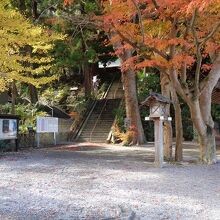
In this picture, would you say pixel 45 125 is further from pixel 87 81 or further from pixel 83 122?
pixel 87 81

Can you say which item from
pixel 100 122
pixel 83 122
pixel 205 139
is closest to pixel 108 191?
pixel 205 139

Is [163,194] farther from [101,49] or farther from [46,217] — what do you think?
[101,49]

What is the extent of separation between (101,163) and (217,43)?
17.9 feet

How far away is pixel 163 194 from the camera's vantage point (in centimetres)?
811

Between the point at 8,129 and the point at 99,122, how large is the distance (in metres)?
10.4

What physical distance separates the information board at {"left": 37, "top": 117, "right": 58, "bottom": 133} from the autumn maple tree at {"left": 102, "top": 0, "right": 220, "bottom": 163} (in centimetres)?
944

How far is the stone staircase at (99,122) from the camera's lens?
2542cm

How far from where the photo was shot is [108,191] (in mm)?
8391

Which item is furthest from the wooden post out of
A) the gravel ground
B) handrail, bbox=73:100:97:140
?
handrail, bbox=73:100:97:140

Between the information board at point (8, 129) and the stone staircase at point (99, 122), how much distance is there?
7.80m

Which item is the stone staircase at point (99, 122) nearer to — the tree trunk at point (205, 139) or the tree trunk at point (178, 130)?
the tree trunk at point (178, 130)

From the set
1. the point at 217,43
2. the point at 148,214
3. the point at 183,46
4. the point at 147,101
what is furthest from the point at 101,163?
the point at 148,214

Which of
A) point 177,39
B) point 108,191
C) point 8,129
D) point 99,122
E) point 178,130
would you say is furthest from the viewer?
point 99,122

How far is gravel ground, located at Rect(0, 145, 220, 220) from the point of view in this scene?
662cm
